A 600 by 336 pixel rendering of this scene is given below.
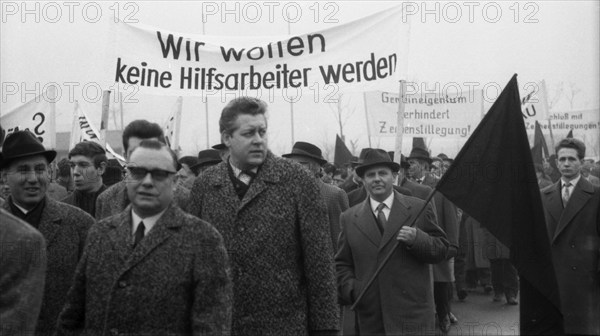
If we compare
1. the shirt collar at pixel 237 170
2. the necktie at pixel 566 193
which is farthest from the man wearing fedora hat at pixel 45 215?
the necktie at pixel 566 193

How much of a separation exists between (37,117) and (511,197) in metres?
9.05

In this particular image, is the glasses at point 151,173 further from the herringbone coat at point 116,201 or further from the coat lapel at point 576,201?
the coat lapel at point 576,201

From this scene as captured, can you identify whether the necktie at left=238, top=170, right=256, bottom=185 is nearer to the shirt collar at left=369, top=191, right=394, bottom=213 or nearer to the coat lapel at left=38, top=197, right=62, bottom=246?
the coat lapel at left=38, top=197, right=62, bottom=246

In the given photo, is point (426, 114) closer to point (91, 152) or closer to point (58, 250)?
point (91, 152)

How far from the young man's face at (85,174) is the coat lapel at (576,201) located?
395cm

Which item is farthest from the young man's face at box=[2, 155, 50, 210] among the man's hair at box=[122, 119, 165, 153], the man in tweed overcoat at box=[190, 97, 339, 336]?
the man in tweed overcoat at box=[190, 97, 339, 336]

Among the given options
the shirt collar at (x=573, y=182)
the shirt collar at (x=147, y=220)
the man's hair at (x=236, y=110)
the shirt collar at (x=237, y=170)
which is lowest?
the shirt collar at (x=147, y=220)

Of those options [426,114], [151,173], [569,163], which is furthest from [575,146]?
[426,114]

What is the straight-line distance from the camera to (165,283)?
3791 millimetres

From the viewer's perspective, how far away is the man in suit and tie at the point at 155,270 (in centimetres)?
378

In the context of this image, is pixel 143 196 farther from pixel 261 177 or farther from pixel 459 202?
pixel 459 202

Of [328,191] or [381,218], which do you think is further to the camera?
[328,191]

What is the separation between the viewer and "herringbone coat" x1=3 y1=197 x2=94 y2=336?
500cm

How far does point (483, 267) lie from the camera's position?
566 inches
